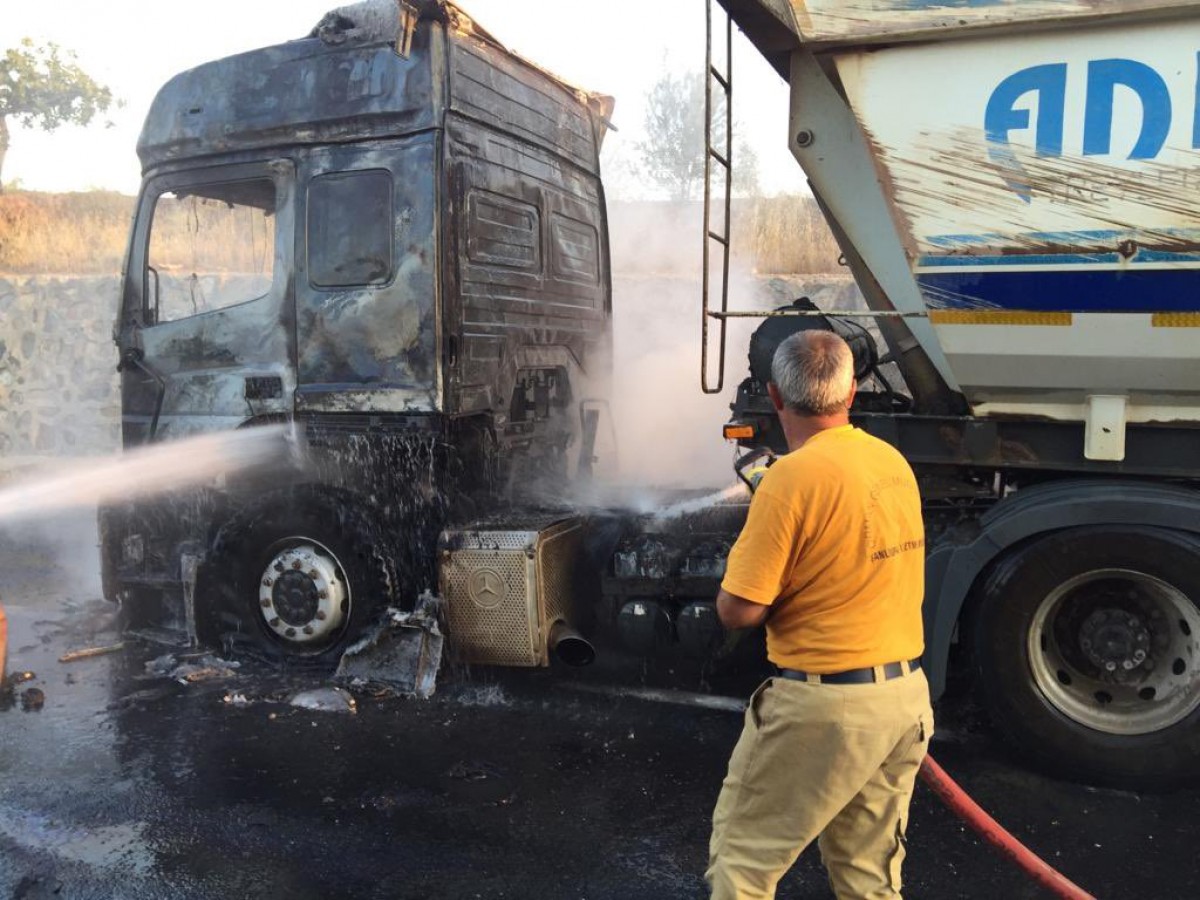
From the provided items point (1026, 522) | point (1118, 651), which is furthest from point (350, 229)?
point (1118, 651)

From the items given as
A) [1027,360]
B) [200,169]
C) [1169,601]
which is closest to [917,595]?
[1027,360]

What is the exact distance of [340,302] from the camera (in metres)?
4.74

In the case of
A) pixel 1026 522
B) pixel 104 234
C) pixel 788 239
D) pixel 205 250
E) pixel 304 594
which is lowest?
pixel 304 594

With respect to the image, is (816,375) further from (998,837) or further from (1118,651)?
(1118,651)

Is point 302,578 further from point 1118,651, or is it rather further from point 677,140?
point 677,140

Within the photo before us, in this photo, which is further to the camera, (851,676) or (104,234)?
(104,234)

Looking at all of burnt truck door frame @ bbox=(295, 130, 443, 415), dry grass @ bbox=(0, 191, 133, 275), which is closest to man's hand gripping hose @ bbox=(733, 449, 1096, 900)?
burnt truck door frame @ bbox=(295, 130, 443, 415)

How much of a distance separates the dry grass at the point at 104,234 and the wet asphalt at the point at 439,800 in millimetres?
8146

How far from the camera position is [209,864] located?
319 cm

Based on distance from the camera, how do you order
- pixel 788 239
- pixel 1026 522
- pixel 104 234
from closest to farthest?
pixel 1026 522 → pixel 788 239 → pixel 104 234

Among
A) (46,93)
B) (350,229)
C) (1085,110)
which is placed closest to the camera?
(1085,110)

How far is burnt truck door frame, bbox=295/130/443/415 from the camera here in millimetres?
4543

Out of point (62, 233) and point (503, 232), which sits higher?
point (62, 233)

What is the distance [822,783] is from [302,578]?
11.7 ft
